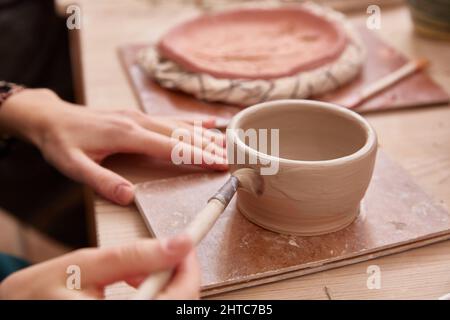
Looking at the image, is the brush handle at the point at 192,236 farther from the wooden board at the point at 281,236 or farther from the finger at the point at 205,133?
the finger at the point at 205,133

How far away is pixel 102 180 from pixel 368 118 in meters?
0.46

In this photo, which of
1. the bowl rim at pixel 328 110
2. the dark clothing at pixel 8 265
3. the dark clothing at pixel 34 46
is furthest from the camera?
the dark clothing at pixel 34 46

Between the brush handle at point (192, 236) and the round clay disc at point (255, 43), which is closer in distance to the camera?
the brush handle at point (192, 236)

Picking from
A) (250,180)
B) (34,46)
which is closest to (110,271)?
(250,180)

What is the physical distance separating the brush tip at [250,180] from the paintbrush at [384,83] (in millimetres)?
378

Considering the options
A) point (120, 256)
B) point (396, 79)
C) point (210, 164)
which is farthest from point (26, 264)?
point (396, 79)

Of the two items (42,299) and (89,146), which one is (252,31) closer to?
(89,146)

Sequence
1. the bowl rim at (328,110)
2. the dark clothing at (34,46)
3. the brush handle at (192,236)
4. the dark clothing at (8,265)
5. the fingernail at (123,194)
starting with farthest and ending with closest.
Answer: the dark clothing at (34,46) → the dark clothing at (8,265) → the fingernail at (123,194) → the bowl rim at (328,110) → the brush handle at (192,236)

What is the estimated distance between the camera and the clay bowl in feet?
1.91

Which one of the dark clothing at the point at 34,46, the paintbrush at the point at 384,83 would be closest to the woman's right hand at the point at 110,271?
the paintbrush at the point at 384,83

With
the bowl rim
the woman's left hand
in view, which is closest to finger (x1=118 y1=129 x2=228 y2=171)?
the woman's left hand

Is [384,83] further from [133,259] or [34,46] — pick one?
[34,46]

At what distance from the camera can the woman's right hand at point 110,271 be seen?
48 cm

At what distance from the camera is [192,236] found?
1.69 ft
